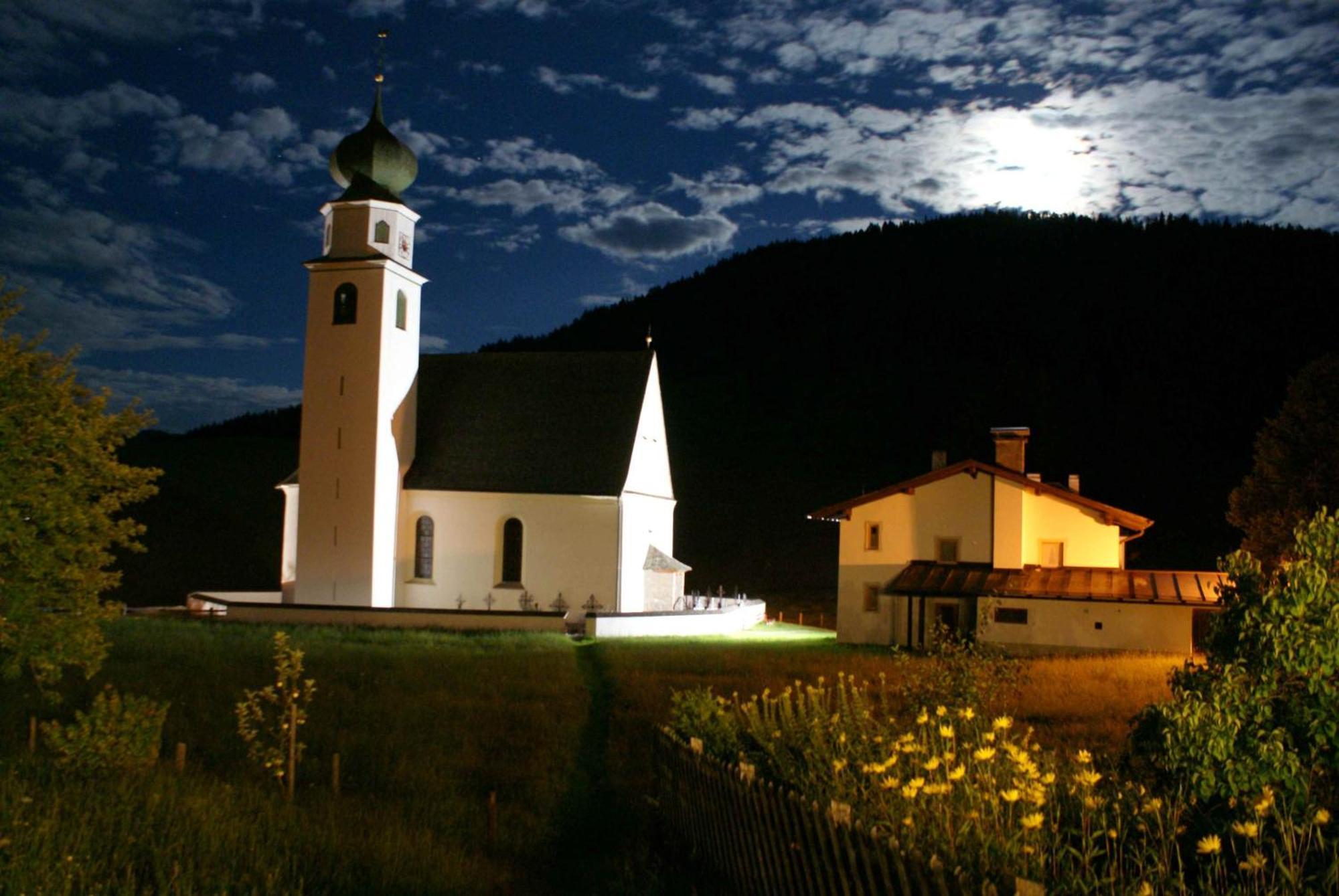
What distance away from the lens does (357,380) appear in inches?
1593

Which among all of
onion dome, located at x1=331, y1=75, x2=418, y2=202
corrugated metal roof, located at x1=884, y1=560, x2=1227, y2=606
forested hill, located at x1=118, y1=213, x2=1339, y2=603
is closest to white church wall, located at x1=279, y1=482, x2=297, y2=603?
onion dome, located at x1=331, y1=75, x2=418, y2=202

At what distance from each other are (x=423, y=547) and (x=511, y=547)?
3.26 metres

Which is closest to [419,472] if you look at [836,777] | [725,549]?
[836,777]

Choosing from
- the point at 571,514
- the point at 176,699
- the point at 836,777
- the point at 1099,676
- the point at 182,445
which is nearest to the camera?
the point at 836,777

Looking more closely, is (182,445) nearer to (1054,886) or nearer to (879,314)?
(879,314)

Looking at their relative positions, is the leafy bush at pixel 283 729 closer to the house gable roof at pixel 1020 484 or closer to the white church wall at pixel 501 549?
the house gable roof at pixel 1020 484

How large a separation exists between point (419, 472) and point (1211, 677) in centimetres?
3592

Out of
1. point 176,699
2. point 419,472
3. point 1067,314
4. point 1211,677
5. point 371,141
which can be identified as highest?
point 1067,314

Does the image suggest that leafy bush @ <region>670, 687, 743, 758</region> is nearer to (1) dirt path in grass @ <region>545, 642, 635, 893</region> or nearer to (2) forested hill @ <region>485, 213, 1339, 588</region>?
(1) dirt path in grass @ <region>545, 642, 635, 893</region>

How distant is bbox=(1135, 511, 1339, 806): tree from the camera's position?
24.7ft

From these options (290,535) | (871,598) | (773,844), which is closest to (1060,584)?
(871,598)

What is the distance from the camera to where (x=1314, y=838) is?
7.73 m

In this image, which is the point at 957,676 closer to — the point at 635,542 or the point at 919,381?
the point at 635,542

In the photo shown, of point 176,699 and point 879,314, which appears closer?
point 176,699
